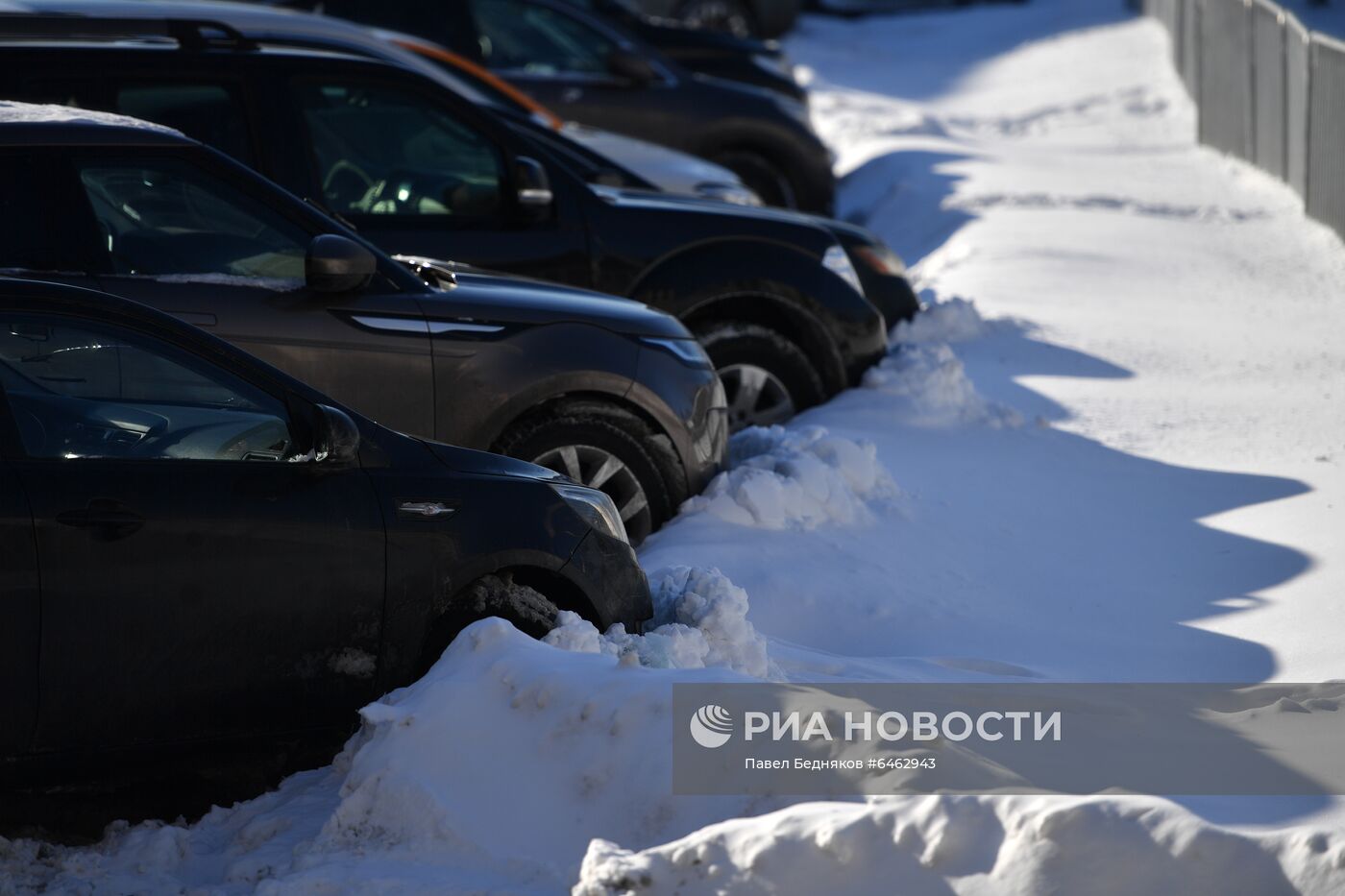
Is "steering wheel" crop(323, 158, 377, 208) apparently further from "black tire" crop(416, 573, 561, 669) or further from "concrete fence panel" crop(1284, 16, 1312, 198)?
"concrete fence panel" crop(1284, 16, 1312, 198)

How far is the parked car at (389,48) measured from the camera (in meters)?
7.73

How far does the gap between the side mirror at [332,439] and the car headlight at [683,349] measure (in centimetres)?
199

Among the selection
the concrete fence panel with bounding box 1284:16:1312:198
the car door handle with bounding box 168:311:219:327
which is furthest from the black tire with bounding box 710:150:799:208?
the car door handle with bounding box 168:311:219:327

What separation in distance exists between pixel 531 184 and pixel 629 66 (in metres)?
5.74

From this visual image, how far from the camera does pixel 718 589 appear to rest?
514 cm

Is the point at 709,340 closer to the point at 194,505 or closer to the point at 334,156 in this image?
the point at 334,156

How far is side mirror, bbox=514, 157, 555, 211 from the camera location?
7.08m

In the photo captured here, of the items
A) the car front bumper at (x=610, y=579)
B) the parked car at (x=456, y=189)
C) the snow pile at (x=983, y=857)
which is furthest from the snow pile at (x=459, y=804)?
the parked car at (x=456, y=189)

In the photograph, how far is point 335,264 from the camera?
5410mm

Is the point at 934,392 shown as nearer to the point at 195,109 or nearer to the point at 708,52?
the point at 195,109

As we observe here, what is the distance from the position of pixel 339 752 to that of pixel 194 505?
2.46ft

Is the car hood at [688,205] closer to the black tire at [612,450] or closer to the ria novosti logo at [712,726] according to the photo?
the black tire at [612,450]

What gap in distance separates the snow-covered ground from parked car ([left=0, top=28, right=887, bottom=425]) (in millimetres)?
597

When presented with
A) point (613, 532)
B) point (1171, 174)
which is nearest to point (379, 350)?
point (613, 532)
